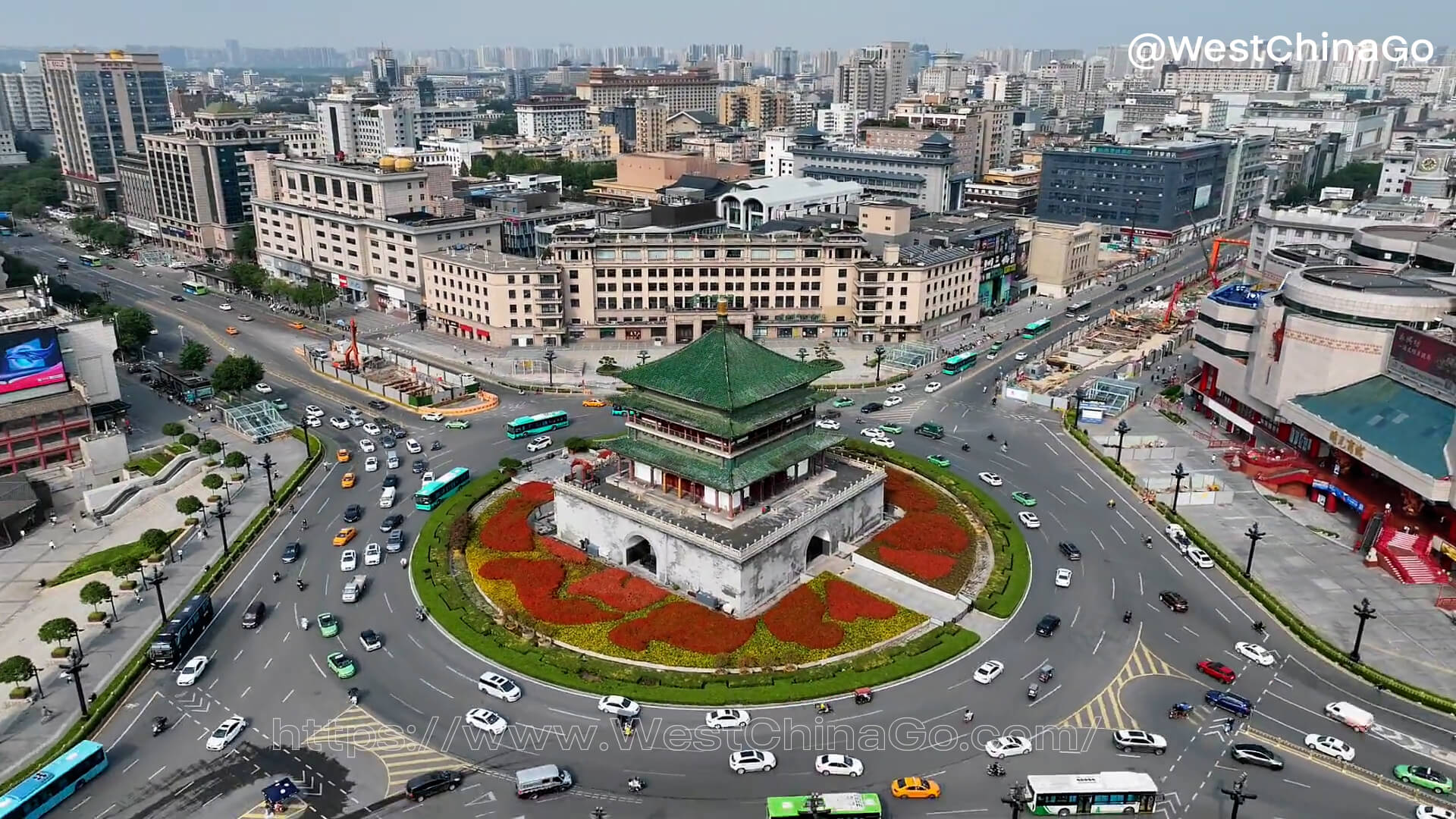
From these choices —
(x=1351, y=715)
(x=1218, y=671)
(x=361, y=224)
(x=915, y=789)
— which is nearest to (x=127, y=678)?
(x=915, y=789)

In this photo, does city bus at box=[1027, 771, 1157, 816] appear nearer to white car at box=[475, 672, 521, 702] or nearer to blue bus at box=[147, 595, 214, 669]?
white car at box=[475, 672, 521, 702]

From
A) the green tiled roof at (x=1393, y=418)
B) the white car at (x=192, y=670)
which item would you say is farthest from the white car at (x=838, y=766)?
the green tiled roof at (x=1393, y=418)

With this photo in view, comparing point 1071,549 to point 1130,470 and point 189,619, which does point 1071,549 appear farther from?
point 189,619

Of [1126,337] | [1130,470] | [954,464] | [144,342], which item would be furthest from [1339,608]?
[144,342]

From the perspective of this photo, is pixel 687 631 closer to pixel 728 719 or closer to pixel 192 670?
pixel 728 719

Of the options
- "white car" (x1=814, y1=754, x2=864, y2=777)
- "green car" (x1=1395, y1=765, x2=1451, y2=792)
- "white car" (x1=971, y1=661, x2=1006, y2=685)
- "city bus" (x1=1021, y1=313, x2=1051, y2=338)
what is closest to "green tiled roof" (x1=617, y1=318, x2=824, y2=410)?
"white car" (x1=971, y1=661, x2=1006, y2=685)

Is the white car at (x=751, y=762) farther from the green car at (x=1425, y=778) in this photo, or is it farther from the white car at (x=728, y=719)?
the green car at (x=1425, y=778)
